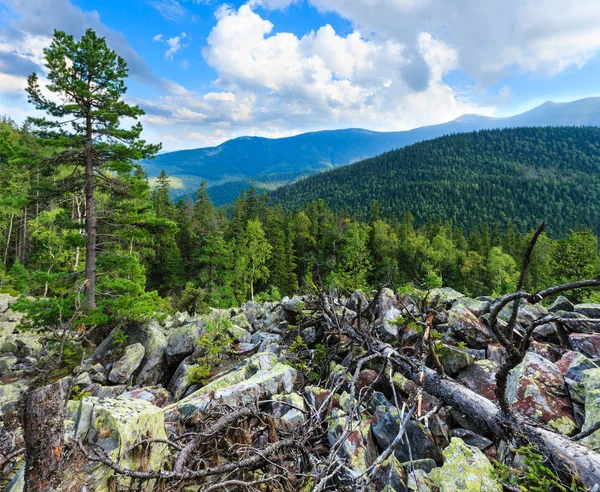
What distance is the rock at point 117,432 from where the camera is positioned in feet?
8.96

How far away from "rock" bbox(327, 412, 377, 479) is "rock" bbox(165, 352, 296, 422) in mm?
1160

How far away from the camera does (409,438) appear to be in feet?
11.9

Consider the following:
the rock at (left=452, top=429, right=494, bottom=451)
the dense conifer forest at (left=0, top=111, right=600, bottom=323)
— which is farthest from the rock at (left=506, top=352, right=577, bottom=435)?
the dense conifer forest at (left=0, top=111, right=600, bottom=323)

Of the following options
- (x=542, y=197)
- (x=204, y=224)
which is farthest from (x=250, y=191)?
(x=542, y=197)

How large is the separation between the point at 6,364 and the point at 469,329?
48.7 feet

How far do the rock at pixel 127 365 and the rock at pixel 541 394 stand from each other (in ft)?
29.1

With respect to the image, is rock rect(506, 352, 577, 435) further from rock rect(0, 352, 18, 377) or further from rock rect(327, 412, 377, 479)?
rock rect(0, 352, 18, 377)

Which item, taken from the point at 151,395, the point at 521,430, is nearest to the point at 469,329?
the point at 521,430

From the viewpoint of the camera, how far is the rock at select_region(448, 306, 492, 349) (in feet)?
18.8

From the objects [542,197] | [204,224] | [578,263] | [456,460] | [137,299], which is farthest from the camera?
[542,197]

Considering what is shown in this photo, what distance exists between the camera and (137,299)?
10.4 m

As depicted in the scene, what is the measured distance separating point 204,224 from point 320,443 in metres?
44.2

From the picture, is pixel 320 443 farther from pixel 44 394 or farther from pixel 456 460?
pixel 44 394

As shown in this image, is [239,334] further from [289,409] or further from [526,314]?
[526,314]
